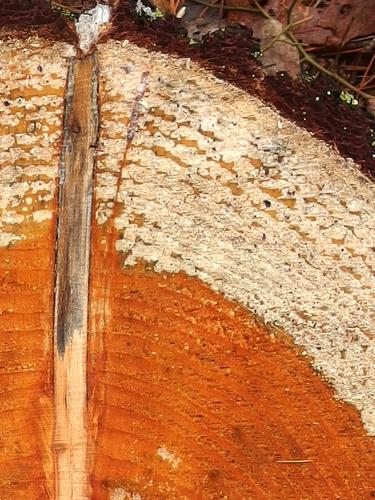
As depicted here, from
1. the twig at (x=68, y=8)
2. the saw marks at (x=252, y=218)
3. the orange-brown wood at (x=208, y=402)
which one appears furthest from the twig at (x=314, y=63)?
the orange-brown wood at (x=208, y=402)

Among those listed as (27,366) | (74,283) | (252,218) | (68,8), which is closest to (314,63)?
(252,218)

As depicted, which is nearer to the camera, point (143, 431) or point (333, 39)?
point (143, 431)

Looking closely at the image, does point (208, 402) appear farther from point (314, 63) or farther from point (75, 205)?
point (314, 63)

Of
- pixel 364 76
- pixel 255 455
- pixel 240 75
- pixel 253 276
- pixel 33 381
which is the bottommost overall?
pixel 255 455

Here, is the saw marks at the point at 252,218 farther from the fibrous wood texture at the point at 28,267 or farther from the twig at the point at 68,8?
the twig at the point at 68,8

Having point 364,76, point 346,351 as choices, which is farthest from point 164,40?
point 346,351

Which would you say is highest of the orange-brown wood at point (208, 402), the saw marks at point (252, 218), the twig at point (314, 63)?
the twig at point (314, 63)

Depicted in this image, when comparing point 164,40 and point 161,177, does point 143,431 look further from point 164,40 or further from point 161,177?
point 164,40
